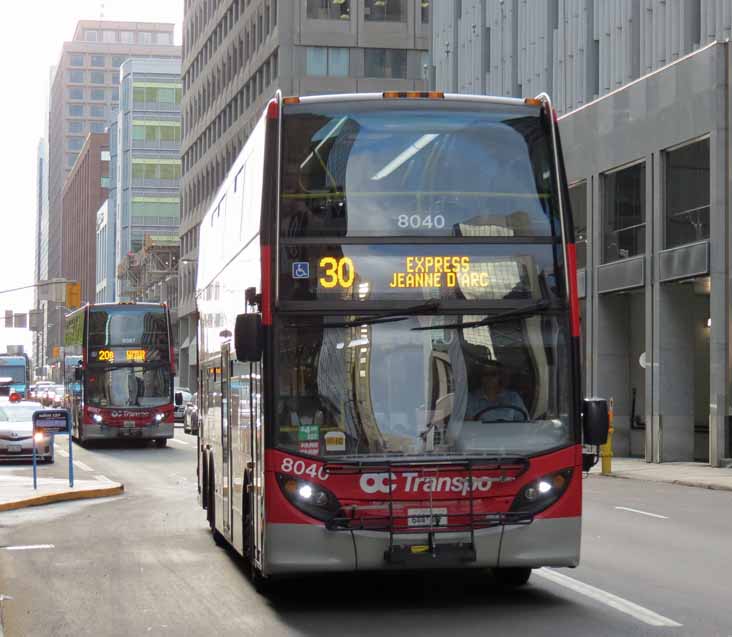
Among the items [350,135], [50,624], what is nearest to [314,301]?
[350,135]

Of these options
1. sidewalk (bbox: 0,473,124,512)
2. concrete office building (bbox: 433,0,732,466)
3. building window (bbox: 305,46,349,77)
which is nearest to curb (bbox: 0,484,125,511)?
sidewalk (bbox: 0,473,124,512)

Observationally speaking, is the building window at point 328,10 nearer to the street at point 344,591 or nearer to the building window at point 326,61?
the building window at point 326,61

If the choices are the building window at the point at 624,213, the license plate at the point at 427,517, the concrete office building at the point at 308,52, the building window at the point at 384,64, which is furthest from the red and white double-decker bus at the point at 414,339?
the building window at the point at 384,64

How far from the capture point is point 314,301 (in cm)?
1085

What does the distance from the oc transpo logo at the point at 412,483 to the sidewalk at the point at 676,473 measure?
1619cm

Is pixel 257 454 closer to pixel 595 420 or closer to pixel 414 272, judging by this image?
pixel 414 272

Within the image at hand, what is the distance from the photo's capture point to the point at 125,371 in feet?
138

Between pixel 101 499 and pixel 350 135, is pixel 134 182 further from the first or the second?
pixel 350 135

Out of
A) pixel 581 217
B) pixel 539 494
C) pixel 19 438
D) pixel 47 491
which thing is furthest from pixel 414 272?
pixel 581 217

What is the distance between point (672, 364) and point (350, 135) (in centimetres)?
2602

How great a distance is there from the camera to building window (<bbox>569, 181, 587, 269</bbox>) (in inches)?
1606

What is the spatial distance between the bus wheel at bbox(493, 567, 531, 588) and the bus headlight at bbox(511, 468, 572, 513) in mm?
1398

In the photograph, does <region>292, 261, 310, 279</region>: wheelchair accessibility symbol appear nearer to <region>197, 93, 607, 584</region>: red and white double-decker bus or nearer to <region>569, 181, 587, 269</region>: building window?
<region>197, 93, 607, 584</region>: red and white double-decker bus

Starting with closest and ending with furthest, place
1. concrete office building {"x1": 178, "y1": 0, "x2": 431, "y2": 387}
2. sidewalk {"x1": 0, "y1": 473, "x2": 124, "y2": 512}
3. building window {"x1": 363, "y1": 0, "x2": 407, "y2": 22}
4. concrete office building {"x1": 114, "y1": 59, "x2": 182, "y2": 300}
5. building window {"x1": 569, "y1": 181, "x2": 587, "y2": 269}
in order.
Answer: sidewalk {"x1": 0, "y1": 473, "x2": 124, "y2": 512}, building window {"x1": 569, "y1": 181, "x2": 587, "y2": 269}, concrete office building {"x1": 178, "y1": 0, "x2": 431, "y2": 387}, building window {"x1": 363, "y1": 0, "x2": 407, "y2": 22}, concrete office building {"x1": 114, "y1": 59, "x2": 182, "y2": 300}
